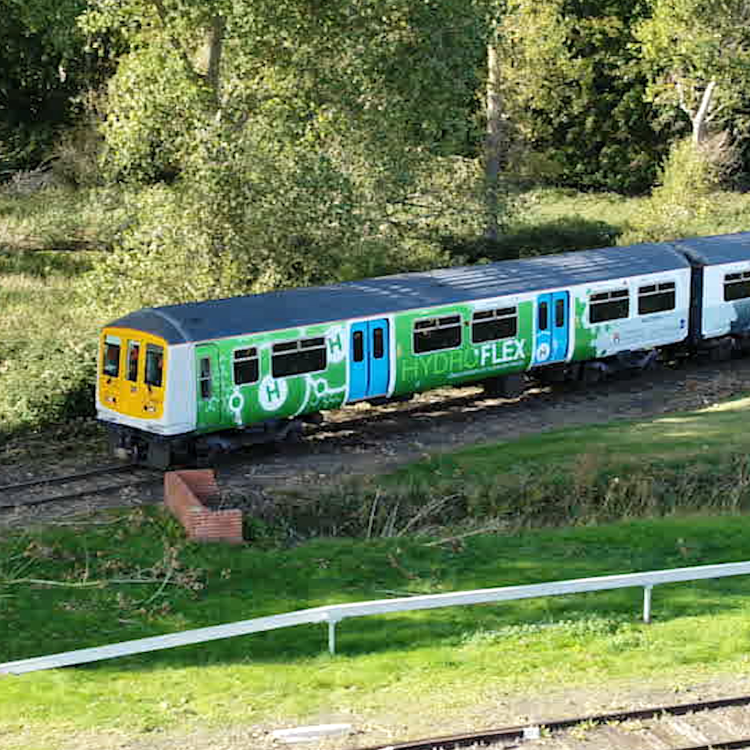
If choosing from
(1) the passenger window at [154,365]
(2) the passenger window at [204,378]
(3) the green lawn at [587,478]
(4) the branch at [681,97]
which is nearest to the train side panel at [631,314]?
(3) the green lawn at [587,478]

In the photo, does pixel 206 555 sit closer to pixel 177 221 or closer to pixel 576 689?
pixel 576 689

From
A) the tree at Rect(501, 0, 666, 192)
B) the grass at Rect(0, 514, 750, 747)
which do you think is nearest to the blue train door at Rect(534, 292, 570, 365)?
the grass at Rect(0, 514, 750, 747)

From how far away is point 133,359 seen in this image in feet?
79.4

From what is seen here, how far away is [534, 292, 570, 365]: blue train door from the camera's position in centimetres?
2903

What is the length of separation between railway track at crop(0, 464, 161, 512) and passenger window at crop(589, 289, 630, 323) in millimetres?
10938

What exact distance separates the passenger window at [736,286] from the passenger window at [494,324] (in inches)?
272

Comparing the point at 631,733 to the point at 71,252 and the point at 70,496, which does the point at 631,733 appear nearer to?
the point at 70,496

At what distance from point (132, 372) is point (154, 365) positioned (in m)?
0.65

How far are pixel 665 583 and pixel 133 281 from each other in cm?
1638

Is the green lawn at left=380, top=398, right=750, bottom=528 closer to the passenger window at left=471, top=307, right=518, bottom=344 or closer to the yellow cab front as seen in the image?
the passenger window at left=471, top=307, right=518, bottom=344

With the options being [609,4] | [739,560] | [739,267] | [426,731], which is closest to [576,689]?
[426,731]

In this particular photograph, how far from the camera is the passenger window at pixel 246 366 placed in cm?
2427

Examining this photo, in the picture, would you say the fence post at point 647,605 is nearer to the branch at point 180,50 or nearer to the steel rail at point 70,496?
the steel rail at point 70,496

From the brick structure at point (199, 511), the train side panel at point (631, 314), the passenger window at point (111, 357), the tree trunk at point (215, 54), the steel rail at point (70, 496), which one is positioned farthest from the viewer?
the tree trunk at point (215, 54)
